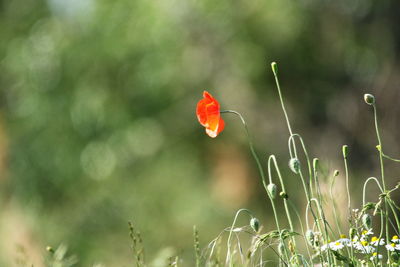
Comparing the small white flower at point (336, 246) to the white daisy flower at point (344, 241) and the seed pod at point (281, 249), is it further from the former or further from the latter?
the seed pod at point (281, 249)

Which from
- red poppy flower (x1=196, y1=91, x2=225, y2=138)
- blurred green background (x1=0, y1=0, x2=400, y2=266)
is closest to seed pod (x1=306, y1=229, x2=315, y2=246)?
red poppy flower (x1=196, y1=91, x2=225, y2=138)

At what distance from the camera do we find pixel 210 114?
7.71ft

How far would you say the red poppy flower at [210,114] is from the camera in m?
2.33

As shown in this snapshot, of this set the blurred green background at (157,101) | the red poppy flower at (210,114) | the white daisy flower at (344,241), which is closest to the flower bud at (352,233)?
the white daisy flower at (344,241)

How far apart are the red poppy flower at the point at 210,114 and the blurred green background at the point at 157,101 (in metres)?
7.33

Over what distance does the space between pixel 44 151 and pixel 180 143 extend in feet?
6.80

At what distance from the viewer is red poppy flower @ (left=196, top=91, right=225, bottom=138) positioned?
7.63 feet

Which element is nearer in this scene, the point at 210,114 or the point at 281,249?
the point at 281,249

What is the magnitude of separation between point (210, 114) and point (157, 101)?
9.94 metres

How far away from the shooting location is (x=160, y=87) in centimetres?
1205

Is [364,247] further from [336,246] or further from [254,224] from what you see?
[254,224]

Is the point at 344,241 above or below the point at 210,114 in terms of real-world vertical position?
below

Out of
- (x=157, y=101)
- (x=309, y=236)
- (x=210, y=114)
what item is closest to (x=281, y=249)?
(x=309, y=236)

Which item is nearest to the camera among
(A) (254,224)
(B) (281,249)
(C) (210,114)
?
(A) (254,224)
